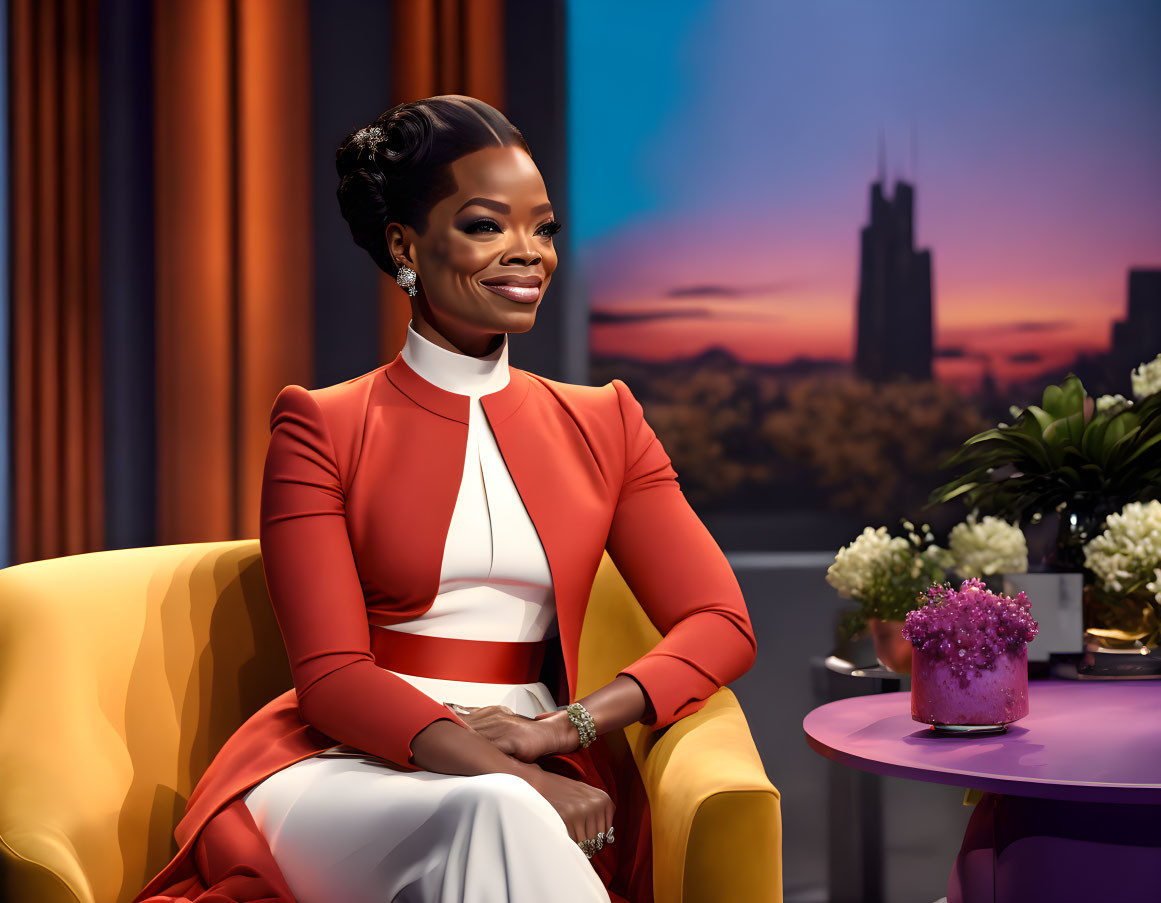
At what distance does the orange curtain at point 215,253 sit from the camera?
2.49 m

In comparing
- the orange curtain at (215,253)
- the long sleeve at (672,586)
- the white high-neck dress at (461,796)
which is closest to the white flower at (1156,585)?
the long sleeve at (672,586)

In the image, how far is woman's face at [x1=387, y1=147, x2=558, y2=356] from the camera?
165 cm

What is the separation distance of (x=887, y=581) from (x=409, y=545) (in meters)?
0.99

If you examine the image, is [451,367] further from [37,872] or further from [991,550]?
[991,550]

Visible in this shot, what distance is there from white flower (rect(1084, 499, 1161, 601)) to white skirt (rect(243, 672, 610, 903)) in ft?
3.78

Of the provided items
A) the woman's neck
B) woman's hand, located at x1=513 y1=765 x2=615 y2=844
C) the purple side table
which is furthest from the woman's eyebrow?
the purple side table

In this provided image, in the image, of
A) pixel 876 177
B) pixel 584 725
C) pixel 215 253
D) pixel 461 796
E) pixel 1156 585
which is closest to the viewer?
pixel 461 796

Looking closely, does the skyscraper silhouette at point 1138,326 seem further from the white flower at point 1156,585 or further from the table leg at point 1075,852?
the table leg at point 1075,852

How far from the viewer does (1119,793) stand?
135 cm

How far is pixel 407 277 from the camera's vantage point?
171 cm

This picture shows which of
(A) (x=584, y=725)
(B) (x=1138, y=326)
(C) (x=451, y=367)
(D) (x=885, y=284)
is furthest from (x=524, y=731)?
(B) (x=1138, y=326)

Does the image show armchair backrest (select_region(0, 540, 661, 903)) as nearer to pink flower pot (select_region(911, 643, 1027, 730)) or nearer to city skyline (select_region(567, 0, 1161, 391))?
pink flower pot (select_region(911, 643, 1027, 730))

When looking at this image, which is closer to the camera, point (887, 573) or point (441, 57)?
point (887, 573)

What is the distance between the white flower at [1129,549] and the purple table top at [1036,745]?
0.19m
